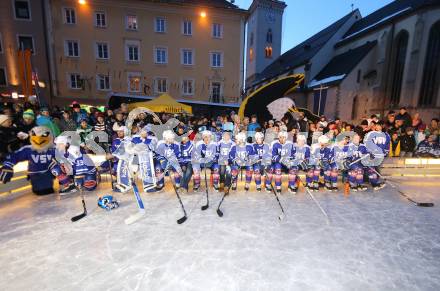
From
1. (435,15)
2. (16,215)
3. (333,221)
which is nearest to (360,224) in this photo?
(333,221)

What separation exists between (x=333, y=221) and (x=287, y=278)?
2.18 metres

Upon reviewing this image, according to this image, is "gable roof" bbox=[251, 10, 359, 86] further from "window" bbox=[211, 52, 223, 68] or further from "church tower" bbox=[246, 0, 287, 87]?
"window" bbox=[211, 52, 223, 68]

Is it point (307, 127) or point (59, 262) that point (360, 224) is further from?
point (307, 127)

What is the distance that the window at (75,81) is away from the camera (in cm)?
2148

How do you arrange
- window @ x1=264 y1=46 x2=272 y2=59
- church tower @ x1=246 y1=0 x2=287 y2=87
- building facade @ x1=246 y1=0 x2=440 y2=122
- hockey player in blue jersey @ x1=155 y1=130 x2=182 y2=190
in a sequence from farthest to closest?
window @ x1=264 y1=46 x2=272 y2=59 → church tower @ x1=246 y1=0 x2=287 y2=87 → building facade @ x1=246 y1=0 x2=440 y2=122 → hockey player in blue jersey @ x1=155 y1=130 x2=182 y2=190

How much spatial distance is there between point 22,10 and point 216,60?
57.7 feet

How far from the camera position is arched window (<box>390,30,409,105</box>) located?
20734 millimetres

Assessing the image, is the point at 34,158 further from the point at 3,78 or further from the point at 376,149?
the point at 3,78

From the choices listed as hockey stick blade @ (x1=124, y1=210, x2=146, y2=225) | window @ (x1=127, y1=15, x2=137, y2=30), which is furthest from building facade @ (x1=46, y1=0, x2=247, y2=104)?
hockey stick blade @ (x1=124, y1=210, x2=146, y2=225)

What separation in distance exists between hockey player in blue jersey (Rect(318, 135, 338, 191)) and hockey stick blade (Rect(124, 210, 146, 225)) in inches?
193

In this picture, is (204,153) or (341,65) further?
(341,65)

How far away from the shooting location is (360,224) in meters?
4.53

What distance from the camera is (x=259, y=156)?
21.0ft

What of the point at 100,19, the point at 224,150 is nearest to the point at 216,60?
the point at 100,19
